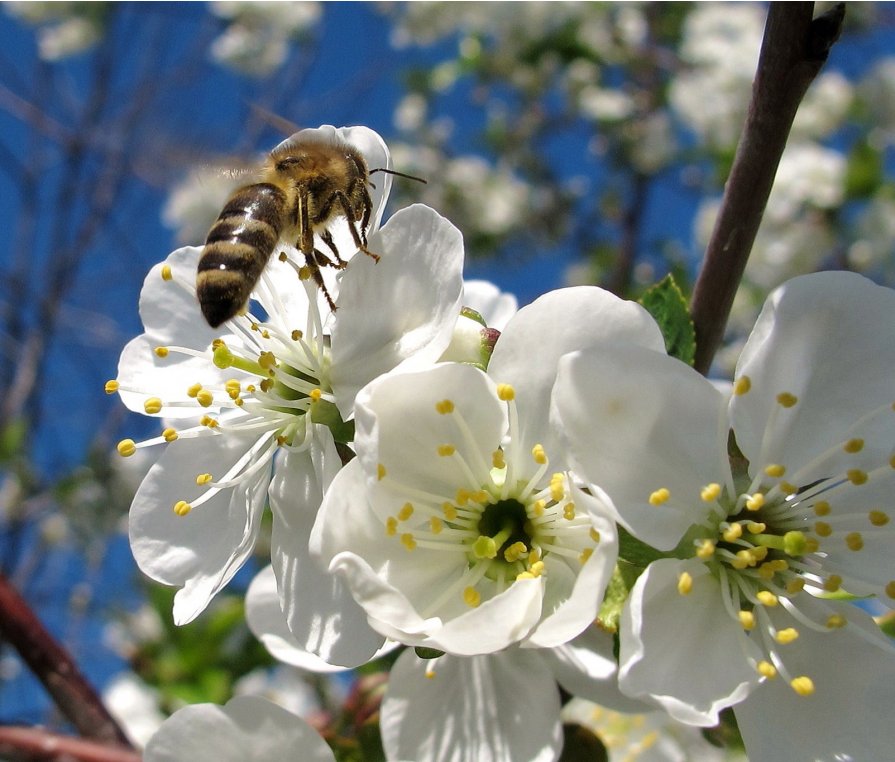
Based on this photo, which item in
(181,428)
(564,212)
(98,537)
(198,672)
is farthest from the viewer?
Result: (564,212)

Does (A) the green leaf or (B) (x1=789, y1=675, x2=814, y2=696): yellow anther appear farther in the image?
(A) the green leaf

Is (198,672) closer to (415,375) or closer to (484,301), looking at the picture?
(484,301)

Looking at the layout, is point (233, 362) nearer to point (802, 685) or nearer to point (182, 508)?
point (182, 508)

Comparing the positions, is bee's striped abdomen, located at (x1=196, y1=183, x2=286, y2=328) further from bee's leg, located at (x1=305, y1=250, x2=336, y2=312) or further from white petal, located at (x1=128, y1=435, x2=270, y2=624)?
white petal, located at (x1=128, y1=435, x2=270, y2=624)

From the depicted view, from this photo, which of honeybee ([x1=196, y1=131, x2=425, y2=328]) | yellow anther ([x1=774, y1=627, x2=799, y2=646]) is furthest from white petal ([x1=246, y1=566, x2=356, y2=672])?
yellow anther ([x1=774, y1=627, x2=799, y2=646])

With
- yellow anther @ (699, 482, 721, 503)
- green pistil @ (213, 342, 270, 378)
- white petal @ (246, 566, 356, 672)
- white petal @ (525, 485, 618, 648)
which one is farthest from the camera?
white petal @ (246, 566, 356, 672)

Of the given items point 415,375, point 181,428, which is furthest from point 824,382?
point 181,428

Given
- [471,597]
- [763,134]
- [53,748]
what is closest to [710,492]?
[471,597]
